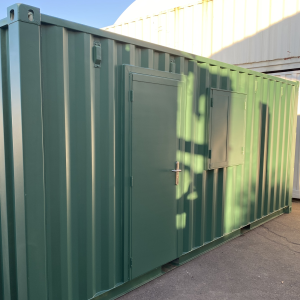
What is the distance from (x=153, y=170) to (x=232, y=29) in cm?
623

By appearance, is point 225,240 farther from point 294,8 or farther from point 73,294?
point 294,8

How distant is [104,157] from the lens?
3.28 meters

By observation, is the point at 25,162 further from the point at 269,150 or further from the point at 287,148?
the point at 287,148

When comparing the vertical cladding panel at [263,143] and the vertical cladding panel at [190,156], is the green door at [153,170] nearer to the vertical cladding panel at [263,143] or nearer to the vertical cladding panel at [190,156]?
the vertical cladding panel at [190,156]

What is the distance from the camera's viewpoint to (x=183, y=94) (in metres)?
4.12

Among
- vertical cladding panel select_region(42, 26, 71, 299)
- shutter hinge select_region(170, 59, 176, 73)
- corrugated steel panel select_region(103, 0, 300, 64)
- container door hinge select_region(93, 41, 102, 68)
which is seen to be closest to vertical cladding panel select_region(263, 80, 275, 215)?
corrugated steel panel select_region(103, 0, 300, 64)

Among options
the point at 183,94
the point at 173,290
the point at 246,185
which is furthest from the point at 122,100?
the point at 246,185

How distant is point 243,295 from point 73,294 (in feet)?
6.41

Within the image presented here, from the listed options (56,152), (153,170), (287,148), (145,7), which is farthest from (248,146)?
(145,7)

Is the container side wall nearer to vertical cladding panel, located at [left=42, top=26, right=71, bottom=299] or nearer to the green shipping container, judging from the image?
the green shipping container

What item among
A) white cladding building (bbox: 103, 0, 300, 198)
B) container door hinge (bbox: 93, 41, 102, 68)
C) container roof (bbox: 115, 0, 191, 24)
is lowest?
container door hinge (bbox: 93, 41, 102, 68)

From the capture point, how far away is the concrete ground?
3.69 m

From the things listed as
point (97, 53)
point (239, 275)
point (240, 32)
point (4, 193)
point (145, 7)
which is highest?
point (145, 7)

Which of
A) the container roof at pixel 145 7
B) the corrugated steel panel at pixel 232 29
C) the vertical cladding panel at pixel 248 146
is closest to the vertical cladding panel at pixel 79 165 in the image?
the vertical cladding panel at pixel 248 146
